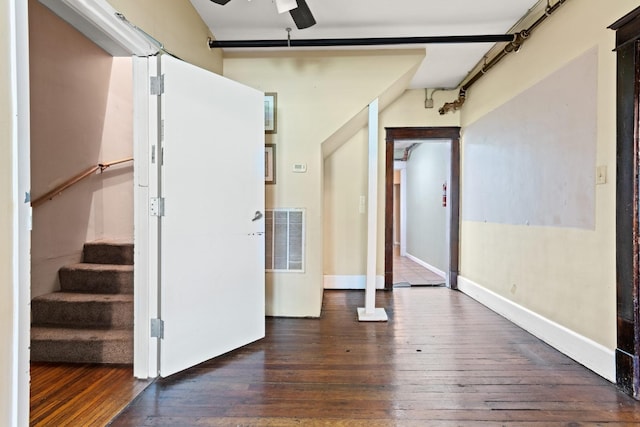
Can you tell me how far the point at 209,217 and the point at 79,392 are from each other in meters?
1.23

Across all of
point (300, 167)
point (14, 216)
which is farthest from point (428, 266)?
point (14, 216)

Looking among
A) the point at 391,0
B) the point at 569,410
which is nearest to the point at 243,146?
the point at 391,0

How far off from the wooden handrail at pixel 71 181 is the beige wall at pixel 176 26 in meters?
1.29

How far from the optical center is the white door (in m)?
1.97

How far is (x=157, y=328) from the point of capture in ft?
6.44

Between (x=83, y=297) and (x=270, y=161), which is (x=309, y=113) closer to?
(x=270, y=161)

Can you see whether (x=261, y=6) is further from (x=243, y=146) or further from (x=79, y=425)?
(x=79, y=425)

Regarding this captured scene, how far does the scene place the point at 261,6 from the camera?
8.16 ft

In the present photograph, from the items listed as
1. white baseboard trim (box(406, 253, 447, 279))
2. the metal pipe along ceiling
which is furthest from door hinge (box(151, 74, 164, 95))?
white baseboard trim (box(406, 253, 447, 279))

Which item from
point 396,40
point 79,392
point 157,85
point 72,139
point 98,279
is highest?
point 396,40

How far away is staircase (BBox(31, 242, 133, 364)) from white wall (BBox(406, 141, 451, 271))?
12.5 feet

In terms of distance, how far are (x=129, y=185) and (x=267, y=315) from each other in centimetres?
191

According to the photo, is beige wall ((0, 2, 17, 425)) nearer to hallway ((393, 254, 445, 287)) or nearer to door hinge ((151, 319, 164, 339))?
door hinge ((151, 319, 164, 339))

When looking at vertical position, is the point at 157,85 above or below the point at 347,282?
above
